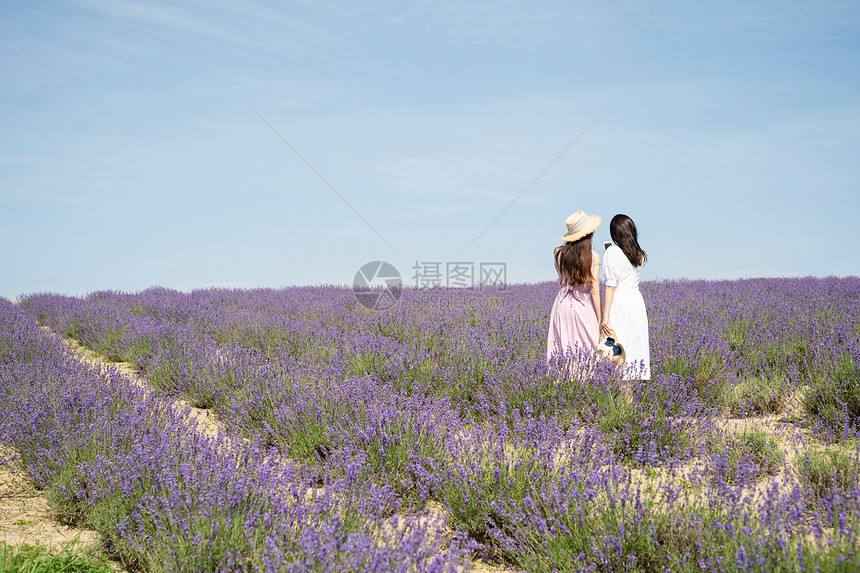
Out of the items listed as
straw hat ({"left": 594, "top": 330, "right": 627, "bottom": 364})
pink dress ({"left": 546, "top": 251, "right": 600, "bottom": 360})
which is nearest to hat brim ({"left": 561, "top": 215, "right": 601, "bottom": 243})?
pink dress ({"left": 546, "top": 251, "right": 600, "bottom": 360})

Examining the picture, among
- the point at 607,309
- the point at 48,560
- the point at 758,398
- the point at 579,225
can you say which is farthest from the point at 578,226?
the point at 48,560

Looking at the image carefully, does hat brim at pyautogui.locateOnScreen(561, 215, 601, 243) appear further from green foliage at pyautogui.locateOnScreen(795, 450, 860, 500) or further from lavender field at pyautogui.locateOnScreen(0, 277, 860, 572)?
green foliage at pyautogui.locateOnScreen(795, 450, 860, 500)

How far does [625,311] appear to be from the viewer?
4.03 metres

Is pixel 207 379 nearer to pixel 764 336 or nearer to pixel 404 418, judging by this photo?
pixel 404 418

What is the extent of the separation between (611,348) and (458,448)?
1.87 metres

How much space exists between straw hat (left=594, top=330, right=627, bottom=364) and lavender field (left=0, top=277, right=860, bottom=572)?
0.73 feet

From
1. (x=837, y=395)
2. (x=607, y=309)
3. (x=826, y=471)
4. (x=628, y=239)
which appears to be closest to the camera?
(x=826, y=471)

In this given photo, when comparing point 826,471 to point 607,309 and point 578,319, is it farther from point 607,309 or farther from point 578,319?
point 578,319

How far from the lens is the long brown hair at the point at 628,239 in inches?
161

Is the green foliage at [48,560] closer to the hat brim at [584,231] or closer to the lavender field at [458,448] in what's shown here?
the lavender field at [458,448]

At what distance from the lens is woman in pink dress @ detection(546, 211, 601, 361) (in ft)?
13.5

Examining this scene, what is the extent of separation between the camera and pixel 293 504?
207 centimetres

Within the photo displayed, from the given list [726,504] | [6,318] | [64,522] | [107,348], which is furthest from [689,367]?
[6,318]

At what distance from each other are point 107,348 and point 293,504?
5.66 meters
